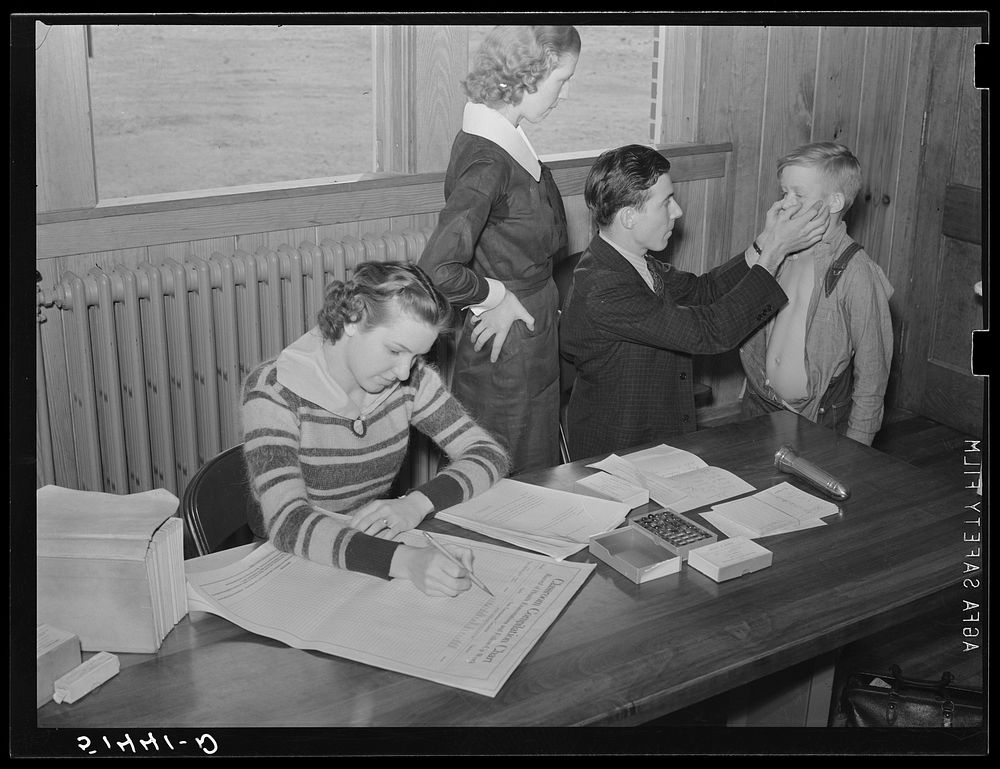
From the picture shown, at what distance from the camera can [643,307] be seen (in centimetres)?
239

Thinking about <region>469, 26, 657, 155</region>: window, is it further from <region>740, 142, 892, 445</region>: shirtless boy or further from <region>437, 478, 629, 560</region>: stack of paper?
<region>437, 478, 629, 560</region>: stack of paper

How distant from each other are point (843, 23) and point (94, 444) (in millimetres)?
1710

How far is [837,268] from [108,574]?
5.47 ft

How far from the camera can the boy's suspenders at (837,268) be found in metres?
2.45

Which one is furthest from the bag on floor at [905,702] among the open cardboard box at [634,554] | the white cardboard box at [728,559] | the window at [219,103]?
the window at [219,103]

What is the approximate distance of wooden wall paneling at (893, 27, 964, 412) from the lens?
2.47m

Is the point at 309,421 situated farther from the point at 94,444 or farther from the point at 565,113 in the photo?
the point at 565,113

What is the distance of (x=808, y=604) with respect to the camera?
5.54ft

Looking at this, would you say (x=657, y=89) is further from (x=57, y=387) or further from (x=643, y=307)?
(x=57, y=387)

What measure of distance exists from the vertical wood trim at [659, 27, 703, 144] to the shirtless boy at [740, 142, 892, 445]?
31cm

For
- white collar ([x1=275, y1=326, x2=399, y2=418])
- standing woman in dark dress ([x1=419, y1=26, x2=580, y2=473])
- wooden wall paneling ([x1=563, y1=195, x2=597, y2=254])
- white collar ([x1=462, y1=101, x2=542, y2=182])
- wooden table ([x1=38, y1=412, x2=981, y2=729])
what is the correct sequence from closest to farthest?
wooden table ([x1=38, y1=412, x2=981, y2=729]) < white collar ([x1=275, y1=326, x2=399, y2=418]) < standing woman in dark dress ([x1=419, y1=26, x2=580, y2=473]) < white collar ([x1=462, y1=101, x2=542, y2=182]) < wooden wall paneling ([x1=563, y1=195, x2=597, y2=254])

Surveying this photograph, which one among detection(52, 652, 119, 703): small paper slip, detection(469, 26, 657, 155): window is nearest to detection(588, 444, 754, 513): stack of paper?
detection(469, 26, 657, 155): window

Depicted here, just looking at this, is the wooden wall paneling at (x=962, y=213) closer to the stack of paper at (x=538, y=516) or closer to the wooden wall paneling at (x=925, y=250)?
the wooden wall paneling at (x=925, y=250)

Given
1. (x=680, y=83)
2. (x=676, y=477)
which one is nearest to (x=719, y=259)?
(x=680, y=83)
